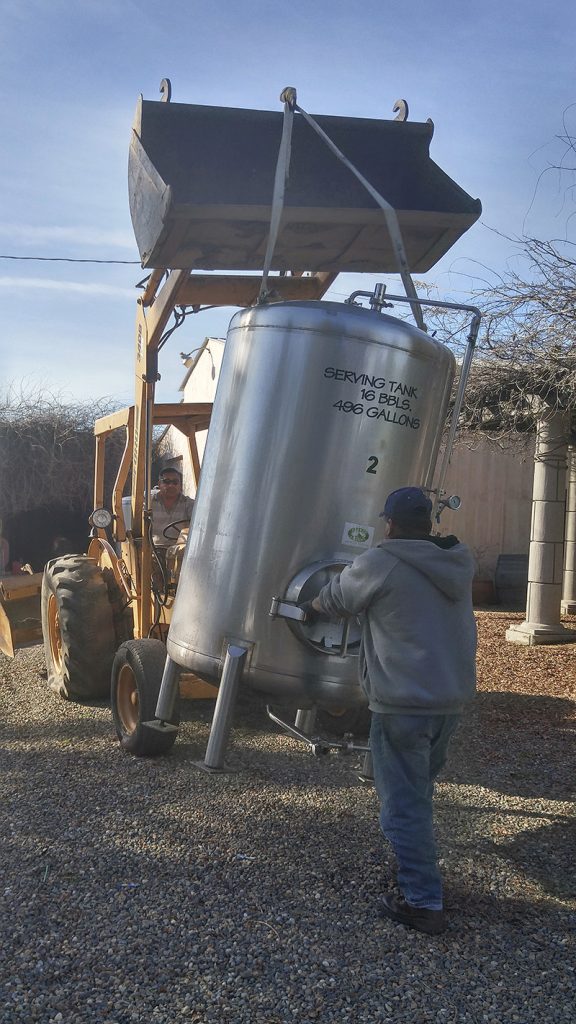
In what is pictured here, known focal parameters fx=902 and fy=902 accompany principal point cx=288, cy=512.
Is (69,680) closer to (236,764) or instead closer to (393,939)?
(236,764)

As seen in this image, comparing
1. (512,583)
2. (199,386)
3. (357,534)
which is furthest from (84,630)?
(199,386)

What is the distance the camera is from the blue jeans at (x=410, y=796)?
3699 mm

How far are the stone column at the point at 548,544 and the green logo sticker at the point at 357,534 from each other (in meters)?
6.39

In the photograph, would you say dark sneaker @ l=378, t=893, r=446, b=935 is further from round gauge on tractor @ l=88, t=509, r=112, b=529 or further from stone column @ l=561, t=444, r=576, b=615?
stone column @ l=561, t=444, r=576, b=615

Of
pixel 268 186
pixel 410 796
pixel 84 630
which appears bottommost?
pixel 410 796

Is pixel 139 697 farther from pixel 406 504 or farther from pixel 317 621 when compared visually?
pixel 406 504

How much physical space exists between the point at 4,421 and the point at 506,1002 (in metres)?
14.0

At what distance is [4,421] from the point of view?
15.5 metres

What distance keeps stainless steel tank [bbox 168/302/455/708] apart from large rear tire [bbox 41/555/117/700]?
2787 mm

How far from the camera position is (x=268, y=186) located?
5.20m

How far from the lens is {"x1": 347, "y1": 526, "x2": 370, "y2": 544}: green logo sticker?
172 inches

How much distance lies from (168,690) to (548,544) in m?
6.57

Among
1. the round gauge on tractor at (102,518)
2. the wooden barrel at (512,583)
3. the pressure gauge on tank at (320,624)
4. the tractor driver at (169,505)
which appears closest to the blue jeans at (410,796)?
the pressure gauge on tank at (320,624)

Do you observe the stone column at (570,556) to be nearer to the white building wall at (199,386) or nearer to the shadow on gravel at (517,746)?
the shadow on gravel at (517,746)
